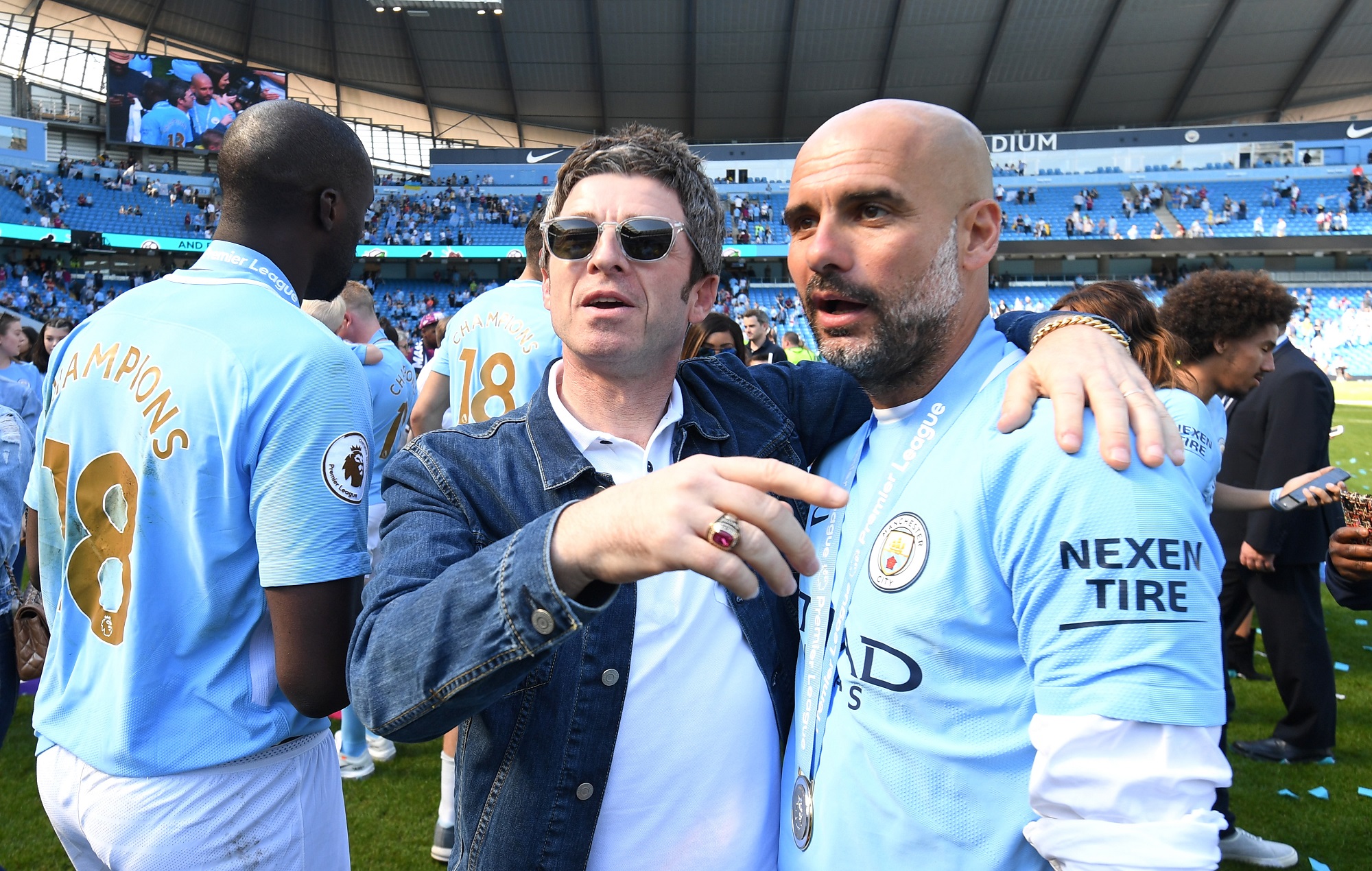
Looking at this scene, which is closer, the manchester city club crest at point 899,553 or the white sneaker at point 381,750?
the manchester city club crest at point 899,553

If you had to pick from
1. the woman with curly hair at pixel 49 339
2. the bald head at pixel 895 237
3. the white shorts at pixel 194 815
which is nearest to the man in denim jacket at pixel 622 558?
the bald head at pixel 895 237

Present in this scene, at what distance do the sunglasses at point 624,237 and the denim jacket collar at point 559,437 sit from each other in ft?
0.89

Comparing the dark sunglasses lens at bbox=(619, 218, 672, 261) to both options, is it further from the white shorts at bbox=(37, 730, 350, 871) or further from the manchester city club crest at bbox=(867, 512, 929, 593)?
the white shorts at bbox=(37, 730, 350, 871)

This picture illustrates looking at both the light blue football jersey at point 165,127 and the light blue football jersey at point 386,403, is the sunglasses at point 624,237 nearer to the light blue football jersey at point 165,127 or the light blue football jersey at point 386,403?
the light blue football jersey at point 386,403

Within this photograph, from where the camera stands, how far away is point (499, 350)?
14.3ft

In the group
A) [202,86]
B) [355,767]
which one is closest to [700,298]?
[355,767]

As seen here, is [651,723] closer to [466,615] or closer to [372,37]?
[466,615]

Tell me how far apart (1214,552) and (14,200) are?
158ft

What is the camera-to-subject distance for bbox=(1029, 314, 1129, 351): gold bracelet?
1645mm

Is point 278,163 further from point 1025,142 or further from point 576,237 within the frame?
point 1025,142

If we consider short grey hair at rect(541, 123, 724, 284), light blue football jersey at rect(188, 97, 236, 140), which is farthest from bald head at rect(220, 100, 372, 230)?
light blue football jersey at rect(188, 97, 236, 140)

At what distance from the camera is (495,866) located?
4.98ft

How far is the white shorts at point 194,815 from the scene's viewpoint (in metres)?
1.80

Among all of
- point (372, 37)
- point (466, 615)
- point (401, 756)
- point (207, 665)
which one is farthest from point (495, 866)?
point (372, 37)
